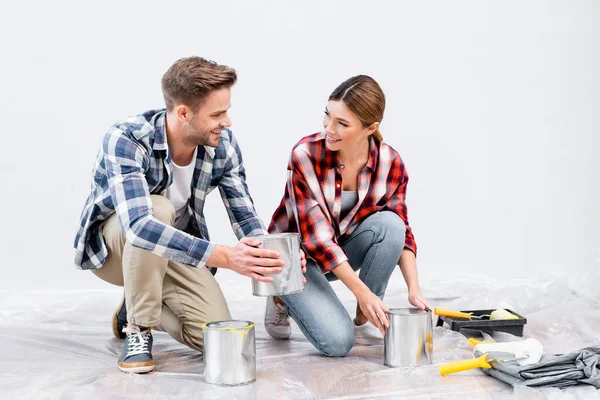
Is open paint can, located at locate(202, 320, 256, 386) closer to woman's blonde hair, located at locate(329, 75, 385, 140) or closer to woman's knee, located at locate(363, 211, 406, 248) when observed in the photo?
woman's knee, located at locate(363, 211, 406, 248)

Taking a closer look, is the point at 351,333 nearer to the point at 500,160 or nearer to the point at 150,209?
the point at 150,209

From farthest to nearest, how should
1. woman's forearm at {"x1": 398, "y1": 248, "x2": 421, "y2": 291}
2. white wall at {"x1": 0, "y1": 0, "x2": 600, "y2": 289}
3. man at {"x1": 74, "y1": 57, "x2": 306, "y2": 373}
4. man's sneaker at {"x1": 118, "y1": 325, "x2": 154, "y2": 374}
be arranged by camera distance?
white wall at {"x1": 0, "y1": 0, "x2": 600, "y2": 289}
woman's forearm at {"x1": 398, "y1": 248, "x2": 421, "y2": 291}
man's sneaker at {"x1": 118, "y1": 325, "x2": 154, "y2": 374}
man at {"x1": 74, "y1": 57, "x2": 306, "y2": 373}

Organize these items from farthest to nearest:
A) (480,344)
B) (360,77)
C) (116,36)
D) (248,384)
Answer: (116,36)
(360,77)
(480,344)
(248,384)

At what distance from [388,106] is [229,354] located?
1951 mm

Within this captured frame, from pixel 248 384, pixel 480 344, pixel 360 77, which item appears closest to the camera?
pixel 248 384

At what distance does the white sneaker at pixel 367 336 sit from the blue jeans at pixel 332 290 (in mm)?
149

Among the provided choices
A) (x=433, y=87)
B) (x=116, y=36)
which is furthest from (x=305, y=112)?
(x=116, y=36)

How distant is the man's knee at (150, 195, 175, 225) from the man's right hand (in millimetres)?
247

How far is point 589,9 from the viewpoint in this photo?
3602 millimetres

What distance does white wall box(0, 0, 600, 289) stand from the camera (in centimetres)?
340

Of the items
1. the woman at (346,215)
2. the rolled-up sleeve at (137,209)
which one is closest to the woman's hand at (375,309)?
the woman at (346,215)

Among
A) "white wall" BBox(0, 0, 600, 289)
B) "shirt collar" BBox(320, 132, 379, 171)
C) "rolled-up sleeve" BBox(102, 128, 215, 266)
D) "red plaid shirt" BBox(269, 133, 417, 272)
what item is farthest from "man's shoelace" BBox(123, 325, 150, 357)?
"white wall" BBox(0, 0, 600, 289)

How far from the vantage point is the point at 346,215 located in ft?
7.55

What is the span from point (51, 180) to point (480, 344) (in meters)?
2.17
